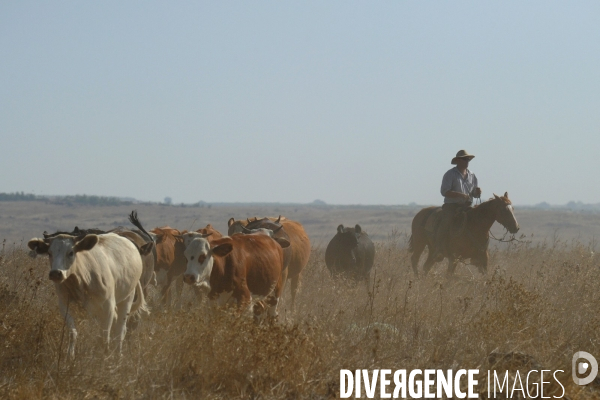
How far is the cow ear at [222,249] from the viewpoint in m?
8.79

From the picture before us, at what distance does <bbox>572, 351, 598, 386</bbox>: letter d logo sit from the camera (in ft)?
25.5

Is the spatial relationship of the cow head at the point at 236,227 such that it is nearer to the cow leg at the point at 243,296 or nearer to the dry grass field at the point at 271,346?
the dry grass field at the point at 271,346

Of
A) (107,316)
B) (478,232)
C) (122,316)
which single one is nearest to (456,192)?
(478,232)

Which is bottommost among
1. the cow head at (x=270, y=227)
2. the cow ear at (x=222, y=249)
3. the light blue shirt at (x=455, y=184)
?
the cow ear at (x=222, y=249)

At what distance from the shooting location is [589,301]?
448 inches

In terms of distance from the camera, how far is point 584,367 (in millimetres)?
8234

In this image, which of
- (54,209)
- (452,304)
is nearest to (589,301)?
(452,304)

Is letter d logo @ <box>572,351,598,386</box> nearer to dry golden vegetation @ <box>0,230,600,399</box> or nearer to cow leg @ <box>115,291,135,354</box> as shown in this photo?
dry golden vegetation @ <box>0,230,600,399</box>

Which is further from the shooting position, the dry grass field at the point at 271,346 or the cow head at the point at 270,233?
the cow head at the point at 270,233

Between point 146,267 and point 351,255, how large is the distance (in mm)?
5739

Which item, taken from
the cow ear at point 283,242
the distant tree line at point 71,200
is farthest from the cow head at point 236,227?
the distant tree line at point 71,200

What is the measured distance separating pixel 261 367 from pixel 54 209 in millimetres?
76057

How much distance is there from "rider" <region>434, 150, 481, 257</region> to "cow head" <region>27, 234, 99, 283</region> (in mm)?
9977

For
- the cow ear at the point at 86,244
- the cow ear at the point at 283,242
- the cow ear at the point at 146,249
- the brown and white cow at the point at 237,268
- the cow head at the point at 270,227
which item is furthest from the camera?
the cow head at the point at 270,227
